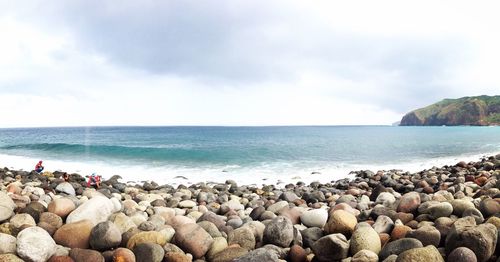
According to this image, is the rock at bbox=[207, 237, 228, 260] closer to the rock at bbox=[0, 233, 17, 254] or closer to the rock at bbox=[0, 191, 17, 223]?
the rock at bbox=[0, 233, 17, 254]

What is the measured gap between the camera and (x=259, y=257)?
4172mm

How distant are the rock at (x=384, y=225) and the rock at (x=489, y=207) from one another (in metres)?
1.23

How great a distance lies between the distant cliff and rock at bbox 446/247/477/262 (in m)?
174

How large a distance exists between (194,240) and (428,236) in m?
2.82

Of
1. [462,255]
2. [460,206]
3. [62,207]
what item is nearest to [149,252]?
[62,207]

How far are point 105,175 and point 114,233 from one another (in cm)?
1562

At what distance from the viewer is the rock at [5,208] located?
524 cm

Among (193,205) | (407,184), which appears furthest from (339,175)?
(193,205)

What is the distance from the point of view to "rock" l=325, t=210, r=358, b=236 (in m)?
4.99

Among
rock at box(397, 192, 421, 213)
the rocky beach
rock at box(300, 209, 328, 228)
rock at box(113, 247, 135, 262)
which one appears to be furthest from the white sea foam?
rock at box(113, 247, 135, 262)

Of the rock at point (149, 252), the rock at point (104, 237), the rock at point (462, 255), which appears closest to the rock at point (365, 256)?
the rock at point (462, 255)

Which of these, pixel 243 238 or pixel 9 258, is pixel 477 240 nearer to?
pixel 243 238

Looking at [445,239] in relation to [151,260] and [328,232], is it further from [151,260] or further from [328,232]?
[151,260]

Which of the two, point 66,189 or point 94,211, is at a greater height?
point 94,211
